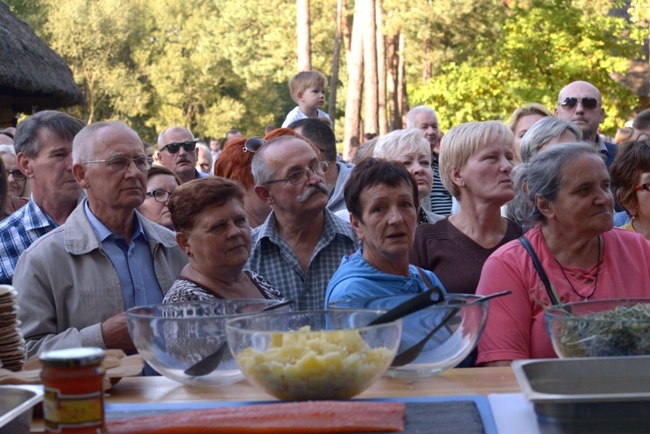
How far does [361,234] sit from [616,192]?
2.00 metres

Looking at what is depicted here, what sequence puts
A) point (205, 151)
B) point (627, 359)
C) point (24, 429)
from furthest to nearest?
1. point (205, 151)
2. point (627, 359)
3. point (24, 429)

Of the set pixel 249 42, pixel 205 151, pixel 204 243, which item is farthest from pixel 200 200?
pixel 249 42

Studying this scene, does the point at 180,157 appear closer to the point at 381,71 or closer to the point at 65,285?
the point at 65,285

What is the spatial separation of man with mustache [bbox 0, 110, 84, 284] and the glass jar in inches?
133

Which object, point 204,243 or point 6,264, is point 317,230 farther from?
point 6,264

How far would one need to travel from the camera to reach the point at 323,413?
1942 millimetres

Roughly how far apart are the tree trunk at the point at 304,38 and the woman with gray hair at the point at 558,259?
19254mm

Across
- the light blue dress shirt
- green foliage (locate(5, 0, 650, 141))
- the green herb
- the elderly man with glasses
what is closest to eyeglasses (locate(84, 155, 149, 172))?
the elderly man with glasses

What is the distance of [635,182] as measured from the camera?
4.96 metres

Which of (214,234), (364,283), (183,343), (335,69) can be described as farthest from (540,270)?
Result: (335,69)

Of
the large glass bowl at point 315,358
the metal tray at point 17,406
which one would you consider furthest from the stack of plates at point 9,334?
the large glass bowl at point 315,358

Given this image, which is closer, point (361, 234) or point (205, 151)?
point (361, 234)

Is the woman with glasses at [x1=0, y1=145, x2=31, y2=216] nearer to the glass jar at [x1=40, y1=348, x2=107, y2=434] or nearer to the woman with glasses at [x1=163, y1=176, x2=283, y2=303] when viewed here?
the woman with glasses at [x1=163, y1=176, x2=283, y2=303]

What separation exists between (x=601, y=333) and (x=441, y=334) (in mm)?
395
